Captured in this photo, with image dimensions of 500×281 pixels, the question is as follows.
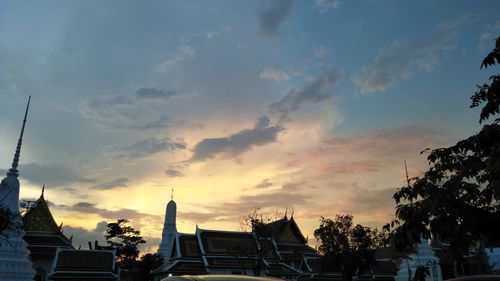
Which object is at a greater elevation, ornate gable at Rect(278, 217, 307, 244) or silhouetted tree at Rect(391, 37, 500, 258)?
ornate gable at Rect(278, 217, 307, 244)

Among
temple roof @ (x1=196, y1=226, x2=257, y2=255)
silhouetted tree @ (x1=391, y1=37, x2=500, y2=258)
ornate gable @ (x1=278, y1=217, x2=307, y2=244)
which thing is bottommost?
silhouetted tree @ (x1=391, y1=37, x2=500, y2=258)

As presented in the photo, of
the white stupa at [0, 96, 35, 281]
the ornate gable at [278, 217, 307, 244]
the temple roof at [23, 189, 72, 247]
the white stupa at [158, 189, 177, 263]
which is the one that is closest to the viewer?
the white stupa at [0, 96, 35, 281]

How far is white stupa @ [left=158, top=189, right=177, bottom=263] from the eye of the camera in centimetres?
5768

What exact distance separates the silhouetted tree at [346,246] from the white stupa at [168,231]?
26709mm

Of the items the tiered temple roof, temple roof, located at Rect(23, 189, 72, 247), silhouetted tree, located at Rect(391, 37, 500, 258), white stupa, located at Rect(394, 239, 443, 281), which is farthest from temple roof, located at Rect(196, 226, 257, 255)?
silhouetted tree, located at Rect(391, 37, 500, 258)

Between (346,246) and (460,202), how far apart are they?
29.4 m

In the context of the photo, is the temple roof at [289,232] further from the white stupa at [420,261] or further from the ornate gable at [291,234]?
the white stupa at [420,261]

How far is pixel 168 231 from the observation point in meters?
60.7

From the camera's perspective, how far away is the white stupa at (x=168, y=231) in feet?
189

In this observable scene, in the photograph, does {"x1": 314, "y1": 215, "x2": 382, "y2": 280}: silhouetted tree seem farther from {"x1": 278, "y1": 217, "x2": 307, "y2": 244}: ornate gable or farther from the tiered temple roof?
the tiered temple roof

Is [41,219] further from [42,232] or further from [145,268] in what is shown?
[145,268]

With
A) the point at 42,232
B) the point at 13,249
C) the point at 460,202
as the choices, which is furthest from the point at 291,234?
the point at 460,202

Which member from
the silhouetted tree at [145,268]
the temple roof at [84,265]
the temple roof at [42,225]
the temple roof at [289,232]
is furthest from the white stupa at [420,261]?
the temple roof at [42,225]

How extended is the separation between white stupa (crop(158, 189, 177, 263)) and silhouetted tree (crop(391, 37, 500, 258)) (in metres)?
51.2
